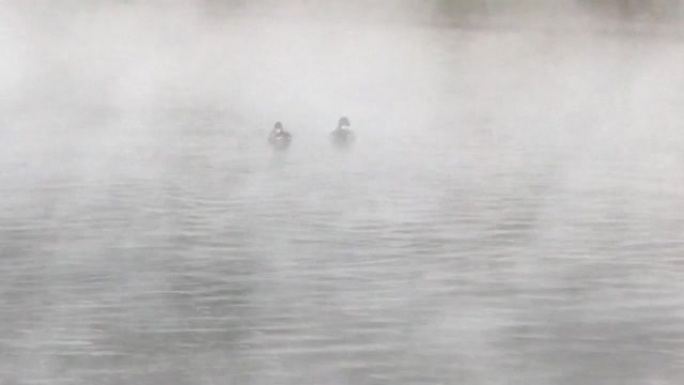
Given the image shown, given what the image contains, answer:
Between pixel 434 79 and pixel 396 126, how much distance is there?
2415 millimetres

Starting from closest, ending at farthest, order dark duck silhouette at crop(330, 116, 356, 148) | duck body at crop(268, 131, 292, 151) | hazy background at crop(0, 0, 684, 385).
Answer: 1. hazy background at crop(0, 0, 684, 385)
2. duck body at crop(268, 131, 292, 151)
3. dark duck silhouette at crop(330, 116, 356, 148)

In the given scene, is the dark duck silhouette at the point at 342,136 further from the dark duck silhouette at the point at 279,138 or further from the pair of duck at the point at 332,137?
the dark duck silhouette at the point at 279,138

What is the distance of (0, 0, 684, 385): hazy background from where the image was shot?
16.1ft

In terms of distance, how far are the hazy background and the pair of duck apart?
9cm

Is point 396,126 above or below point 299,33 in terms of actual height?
below

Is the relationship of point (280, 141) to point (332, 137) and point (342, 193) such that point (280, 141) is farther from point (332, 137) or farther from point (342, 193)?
point (342, 193)

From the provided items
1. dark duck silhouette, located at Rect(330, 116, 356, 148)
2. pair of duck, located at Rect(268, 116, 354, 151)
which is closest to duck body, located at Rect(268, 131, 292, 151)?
pair of duck, located at Rect(268, 116, 354, 151)

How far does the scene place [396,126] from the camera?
9930mm

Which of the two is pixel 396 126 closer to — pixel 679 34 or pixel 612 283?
pixel 679 34

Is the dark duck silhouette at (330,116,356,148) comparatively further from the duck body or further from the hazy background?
the duck body

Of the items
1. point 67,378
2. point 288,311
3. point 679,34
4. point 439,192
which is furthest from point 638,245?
point 679,34

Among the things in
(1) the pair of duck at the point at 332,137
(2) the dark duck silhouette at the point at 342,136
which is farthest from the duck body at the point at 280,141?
(2) the dark duck silhouette at the point at 342,136

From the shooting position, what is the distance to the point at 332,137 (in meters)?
9.20

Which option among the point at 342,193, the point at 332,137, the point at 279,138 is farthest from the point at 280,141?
the point at 342,193
